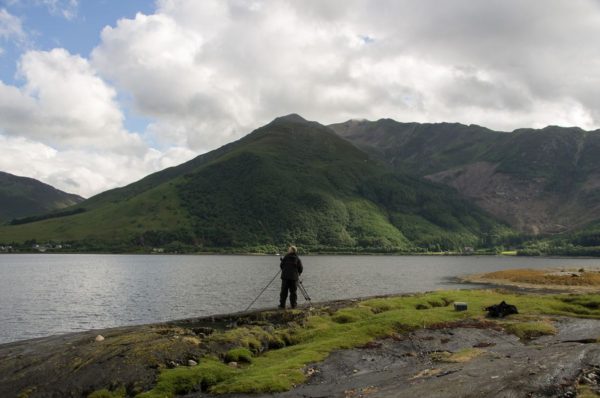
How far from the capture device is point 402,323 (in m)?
31.5

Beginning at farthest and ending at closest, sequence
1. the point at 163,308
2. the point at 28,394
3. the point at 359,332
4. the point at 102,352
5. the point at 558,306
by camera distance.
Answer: the point at 163,308
the point at 558,306
the point at 359,332
the point at 102,352
the point at 28,394

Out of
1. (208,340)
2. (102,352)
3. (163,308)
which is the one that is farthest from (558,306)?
(163,308)

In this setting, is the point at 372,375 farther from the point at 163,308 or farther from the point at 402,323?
the point at 163,308

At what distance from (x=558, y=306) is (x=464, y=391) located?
29.4 metres

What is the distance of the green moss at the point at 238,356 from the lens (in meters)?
25.5

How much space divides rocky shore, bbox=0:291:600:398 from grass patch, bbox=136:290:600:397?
0.08 meters

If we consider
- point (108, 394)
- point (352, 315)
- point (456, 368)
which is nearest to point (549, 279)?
point (352, 315)

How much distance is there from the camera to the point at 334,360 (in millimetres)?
24484

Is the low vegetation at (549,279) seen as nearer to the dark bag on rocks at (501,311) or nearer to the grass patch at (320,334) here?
the grass patch at (320,334)

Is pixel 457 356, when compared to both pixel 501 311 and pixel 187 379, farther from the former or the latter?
pixel 501 311

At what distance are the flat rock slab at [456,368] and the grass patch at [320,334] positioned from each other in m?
0.90

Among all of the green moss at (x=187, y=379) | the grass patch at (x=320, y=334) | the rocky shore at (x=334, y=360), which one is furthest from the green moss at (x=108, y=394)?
the grass patch at (x=320, y=334)

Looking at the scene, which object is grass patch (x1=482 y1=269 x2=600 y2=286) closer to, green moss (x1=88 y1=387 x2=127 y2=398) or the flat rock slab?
the flat rock slab

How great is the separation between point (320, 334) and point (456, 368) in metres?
11.0
